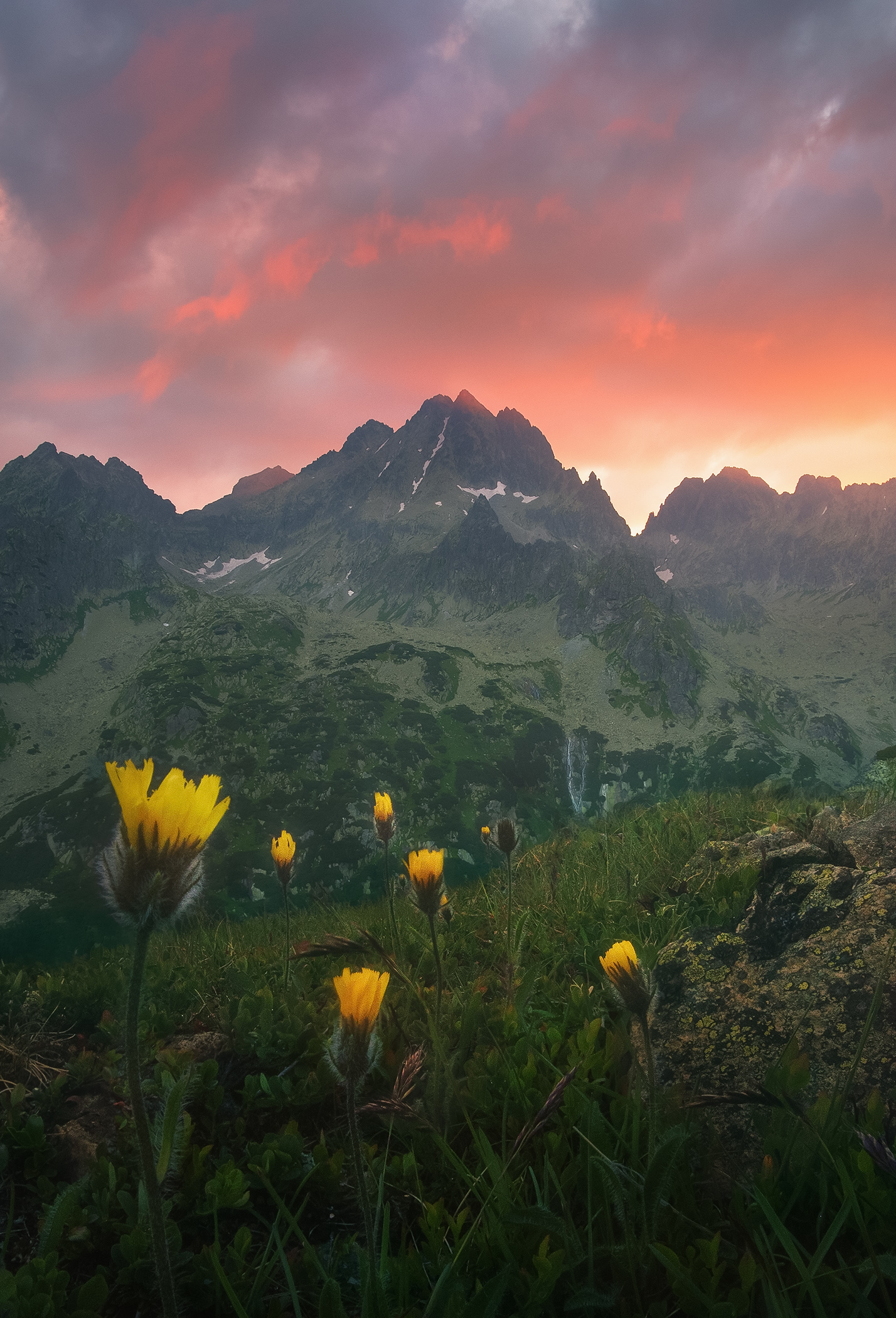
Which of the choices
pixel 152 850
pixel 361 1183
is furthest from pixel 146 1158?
pixel 152 850

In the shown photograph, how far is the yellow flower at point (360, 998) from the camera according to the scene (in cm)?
218

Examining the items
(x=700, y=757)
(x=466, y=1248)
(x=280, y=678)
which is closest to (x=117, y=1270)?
(x=466, y=1248)

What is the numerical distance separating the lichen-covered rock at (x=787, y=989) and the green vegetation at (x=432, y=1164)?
0.18 meters

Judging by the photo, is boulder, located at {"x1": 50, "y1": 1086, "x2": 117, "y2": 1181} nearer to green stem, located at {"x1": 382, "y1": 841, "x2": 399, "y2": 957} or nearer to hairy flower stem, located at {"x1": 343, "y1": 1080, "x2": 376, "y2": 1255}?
hairy flower stem, located at {"x1": 343, "y1": 1080, "x2": 376, "y2": 1255}

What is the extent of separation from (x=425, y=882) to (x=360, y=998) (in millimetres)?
1452

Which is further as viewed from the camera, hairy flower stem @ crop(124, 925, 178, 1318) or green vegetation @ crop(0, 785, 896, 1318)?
green vegetation @ crop(0, 785, 896, 1318)

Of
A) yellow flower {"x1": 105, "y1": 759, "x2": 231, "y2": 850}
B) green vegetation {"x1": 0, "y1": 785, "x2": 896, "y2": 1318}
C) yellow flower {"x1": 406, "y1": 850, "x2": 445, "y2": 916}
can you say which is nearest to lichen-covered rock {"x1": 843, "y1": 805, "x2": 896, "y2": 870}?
green vegetation {"x1": 0, "y1": 785, "x2": 896, "y2": 1318}

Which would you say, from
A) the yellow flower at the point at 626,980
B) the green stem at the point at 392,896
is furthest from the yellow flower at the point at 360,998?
the green stem at the point at 392,896

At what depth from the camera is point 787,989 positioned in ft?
10.5

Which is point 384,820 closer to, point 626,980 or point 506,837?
point 506,837

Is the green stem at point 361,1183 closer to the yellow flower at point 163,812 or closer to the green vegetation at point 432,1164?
the green vegetation at point 432,1164

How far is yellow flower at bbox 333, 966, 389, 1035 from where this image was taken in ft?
7.14

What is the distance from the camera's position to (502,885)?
6586 mm

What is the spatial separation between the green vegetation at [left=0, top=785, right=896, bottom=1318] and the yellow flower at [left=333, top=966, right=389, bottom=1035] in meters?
0.30
